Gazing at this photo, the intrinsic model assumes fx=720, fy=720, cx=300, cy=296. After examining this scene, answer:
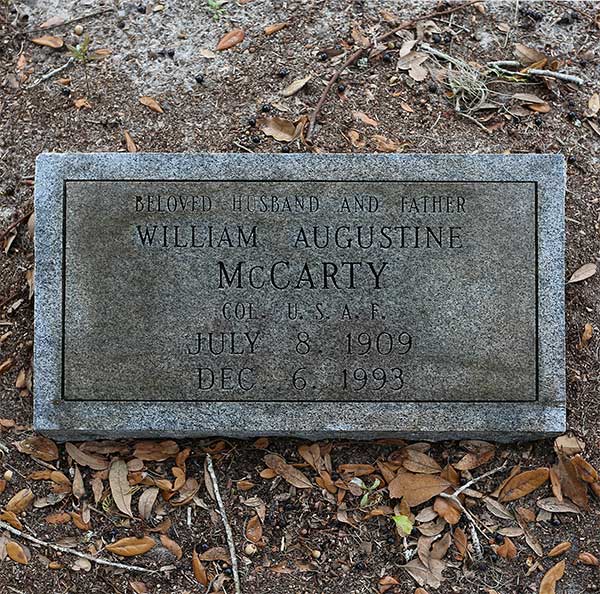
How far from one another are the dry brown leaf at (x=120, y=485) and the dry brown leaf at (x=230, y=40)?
86.9 inches

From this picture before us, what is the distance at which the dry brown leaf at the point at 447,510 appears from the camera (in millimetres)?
3402

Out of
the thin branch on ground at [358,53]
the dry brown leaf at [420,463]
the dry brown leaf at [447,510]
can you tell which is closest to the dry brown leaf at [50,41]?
the thin branch on ground at [358,53]

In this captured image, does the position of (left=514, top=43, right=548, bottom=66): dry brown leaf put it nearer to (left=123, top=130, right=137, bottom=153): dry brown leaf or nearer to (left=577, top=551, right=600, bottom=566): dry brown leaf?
(left=123, top=130, right=137, bottom=153): dry brown leaf

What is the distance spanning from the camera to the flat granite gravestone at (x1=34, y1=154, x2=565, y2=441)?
129 inches

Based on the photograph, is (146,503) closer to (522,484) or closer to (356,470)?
(356,470)

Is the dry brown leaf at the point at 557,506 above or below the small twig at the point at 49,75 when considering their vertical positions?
below

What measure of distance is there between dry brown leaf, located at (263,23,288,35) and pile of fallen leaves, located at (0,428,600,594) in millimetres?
2149

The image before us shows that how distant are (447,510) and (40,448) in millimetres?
1978

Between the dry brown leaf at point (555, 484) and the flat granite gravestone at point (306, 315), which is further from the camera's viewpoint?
the dry brown leaf at point (555, 484)

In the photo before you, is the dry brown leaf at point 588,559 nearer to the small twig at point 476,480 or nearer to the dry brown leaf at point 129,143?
the small twig at point 476,480

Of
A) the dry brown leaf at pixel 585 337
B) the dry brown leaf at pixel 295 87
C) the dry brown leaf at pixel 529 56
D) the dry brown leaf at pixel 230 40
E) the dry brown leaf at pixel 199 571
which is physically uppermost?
the dry brown leaf at pixel 230 40

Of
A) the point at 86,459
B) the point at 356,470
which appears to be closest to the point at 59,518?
the point at 86,459

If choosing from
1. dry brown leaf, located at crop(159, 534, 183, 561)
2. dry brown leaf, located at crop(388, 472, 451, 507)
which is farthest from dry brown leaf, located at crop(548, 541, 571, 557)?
dry brown leaf, located at crop(159, 534, 183, 561)

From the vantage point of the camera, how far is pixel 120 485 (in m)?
3.45
